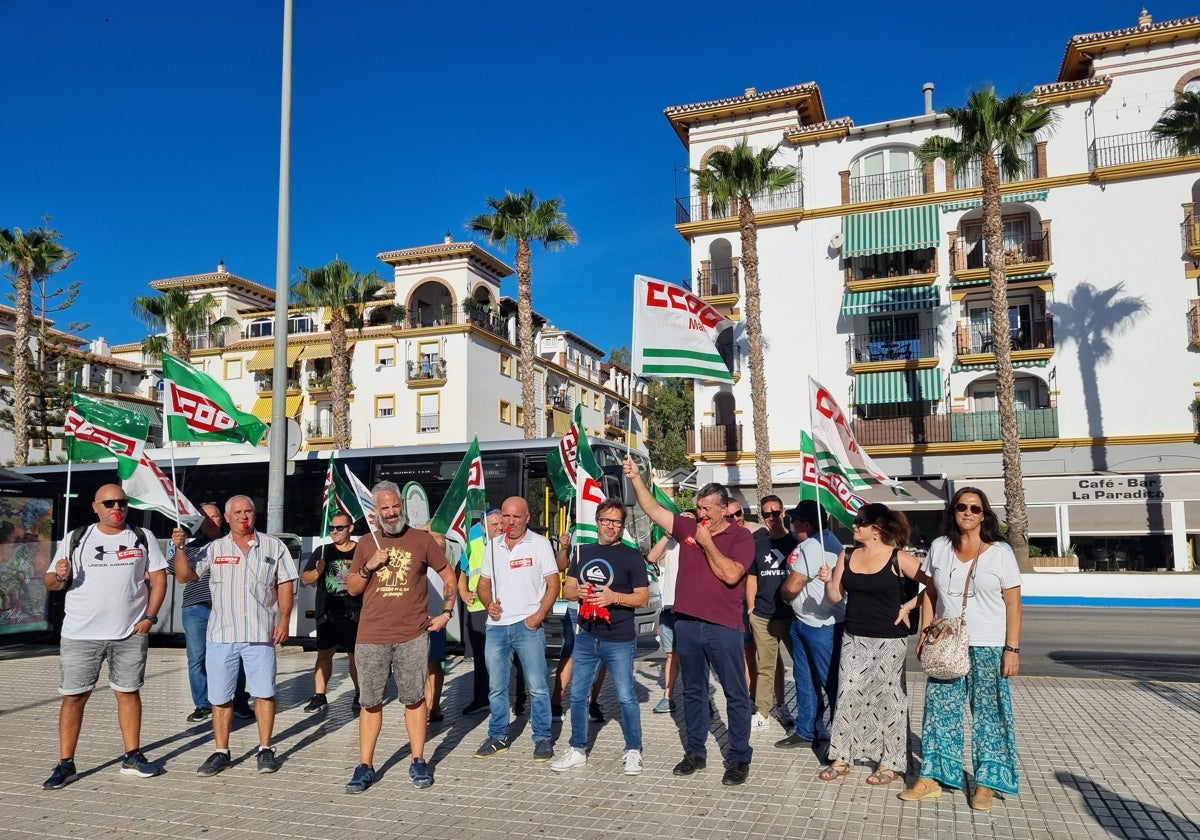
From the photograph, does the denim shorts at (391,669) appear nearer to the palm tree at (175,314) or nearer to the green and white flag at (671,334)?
the green and white flag at (671,334)

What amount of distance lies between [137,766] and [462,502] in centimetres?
338

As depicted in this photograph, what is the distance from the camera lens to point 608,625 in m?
6.43

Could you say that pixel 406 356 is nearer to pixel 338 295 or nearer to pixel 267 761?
pixel 338 295

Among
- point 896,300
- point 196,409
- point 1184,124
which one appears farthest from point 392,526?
point 1184,124

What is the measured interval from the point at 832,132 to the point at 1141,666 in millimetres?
26875

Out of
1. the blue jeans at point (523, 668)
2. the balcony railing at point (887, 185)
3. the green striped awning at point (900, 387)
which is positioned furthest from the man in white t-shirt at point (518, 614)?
the balcony railing at point (887, 185)

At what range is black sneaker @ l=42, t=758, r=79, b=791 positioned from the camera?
6.07 m

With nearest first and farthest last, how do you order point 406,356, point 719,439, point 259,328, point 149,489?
1. point 149,489
2. point 719,439
3. point 406,356
4. point 259,328

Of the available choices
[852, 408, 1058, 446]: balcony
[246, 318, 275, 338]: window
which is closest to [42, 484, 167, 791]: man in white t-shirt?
[852, 408, 1058, 446]: balcony

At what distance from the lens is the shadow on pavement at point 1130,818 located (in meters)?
4.93

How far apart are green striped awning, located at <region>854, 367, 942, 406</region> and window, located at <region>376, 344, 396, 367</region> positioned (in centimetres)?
2579

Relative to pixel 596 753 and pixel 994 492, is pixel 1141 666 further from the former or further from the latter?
pixel 994 492

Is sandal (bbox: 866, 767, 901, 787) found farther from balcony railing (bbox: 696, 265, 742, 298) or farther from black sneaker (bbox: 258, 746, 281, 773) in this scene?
balcony railing (bbox: 696, 265, 742, 298)

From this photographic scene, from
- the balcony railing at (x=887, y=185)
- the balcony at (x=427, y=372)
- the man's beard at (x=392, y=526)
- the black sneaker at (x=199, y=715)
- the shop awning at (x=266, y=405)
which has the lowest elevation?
the black sneaker at (x=199, y=715)
